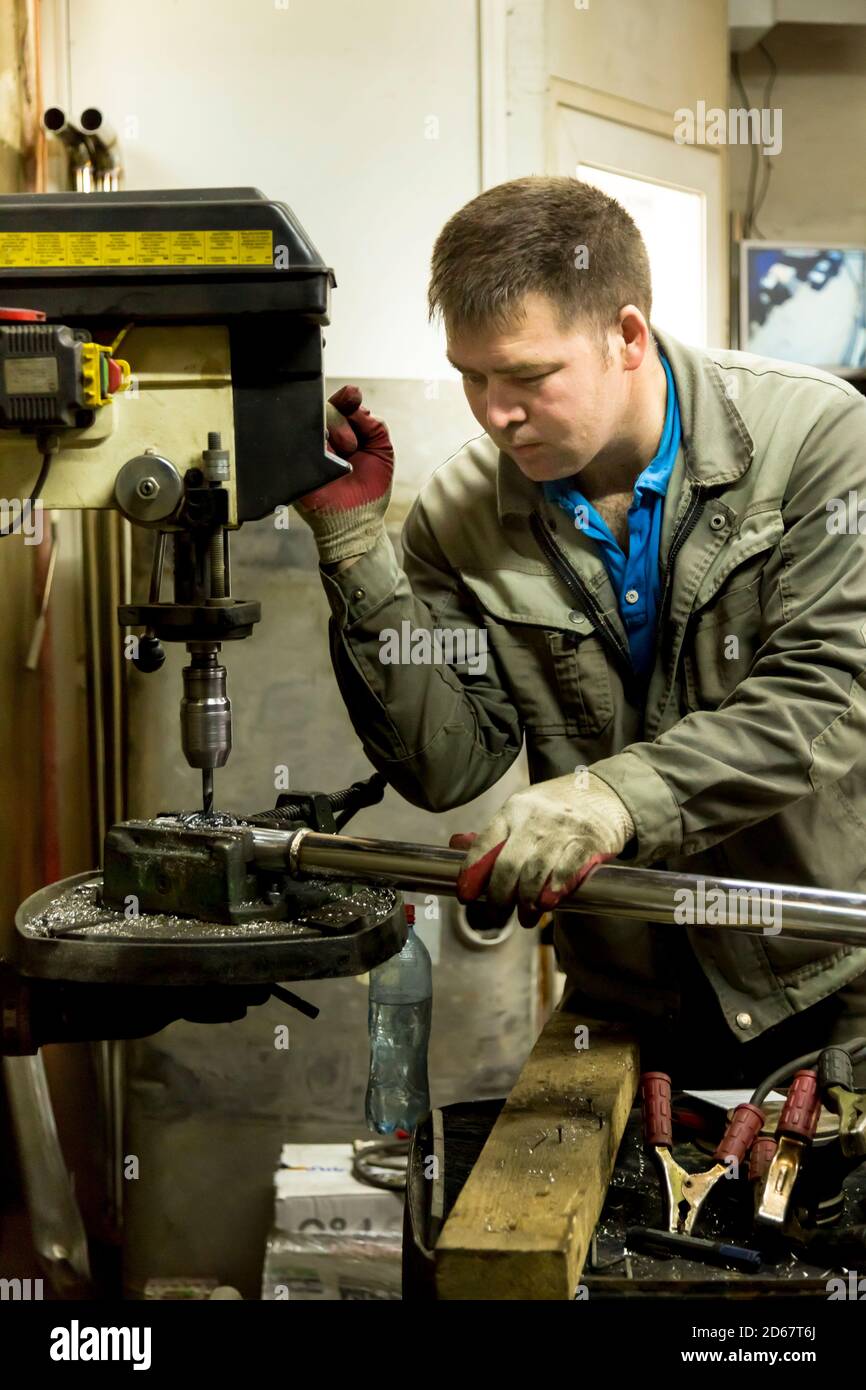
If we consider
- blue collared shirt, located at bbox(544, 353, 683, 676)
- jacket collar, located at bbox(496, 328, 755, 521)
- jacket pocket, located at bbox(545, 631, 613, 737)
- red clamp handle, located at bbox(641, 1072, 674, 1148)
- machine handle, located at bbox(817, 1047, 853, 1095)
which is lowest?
red clamp handle, located at bbox(641, 1072, 674, 1148)

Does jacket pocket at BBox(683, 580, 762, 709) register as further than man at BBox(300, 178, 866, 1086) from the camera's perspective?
Yes

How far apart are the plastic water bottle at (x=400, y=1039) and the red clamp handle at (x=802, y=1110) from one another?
1087 millimetres

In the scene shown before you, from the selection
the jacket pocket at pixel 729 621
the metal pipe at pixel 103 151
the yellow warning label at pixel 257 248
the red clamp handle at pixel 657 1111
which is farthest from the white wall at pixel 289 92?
the red clamp handle at pixel 657 1111

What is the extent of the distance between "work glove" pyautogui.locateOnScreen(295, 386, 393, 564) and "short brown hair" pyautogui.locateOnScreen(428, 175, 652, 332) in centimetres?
15

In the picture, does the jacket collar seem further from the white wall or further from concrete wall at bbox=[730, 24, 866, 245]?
concrete wall at bbox=[730, 24, 866, 245]

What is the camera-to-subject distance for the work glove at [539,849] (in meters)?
1.13

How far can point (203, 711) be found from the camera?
3.84ft

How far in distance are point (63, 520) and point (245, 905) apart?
51.5 inches

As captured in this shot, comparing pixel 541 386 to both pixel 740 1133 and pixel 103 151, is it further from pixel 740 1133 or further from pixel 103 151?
pixel 103 151

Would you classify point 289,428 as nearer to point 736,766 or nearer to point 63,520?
point 736,766

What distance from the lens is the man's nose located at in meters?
1.36

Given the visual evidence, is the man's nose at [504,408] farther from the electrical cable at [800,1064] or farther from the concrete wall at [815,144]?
the concrete wall at [815,144]

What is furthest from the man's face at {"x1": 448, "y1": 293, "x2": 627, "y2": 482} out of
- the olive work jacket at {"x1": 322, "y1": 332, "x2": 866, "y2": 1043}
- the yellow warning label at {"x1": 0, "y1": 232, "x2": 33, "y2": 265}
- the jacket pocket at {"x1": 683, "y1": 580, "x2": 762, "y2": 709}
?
the yellow warning label at {"x1": 0, "y1": 232, "x2": 33, "y2": 265}

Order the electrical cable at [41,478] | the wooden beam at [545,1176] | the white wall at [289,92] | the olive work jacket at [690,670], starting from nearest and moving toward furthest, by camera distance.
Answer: the wooden beam at [545,1176]
the electrical cable at [41,478]
the olive work jacket at [690,670]
the white wall at [289,92]
